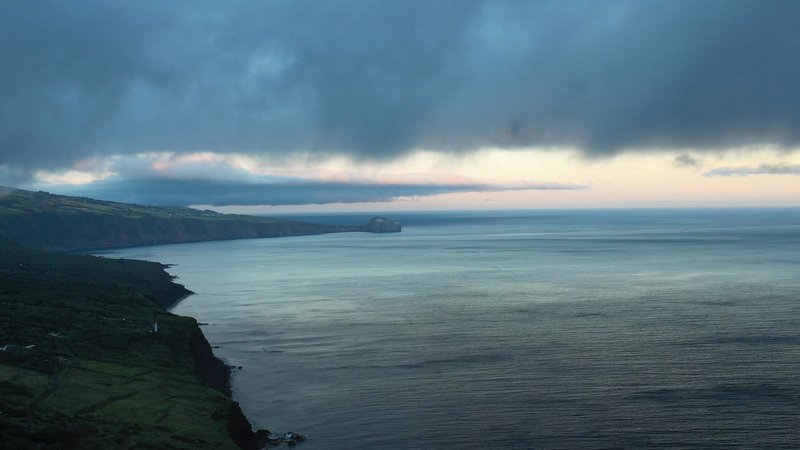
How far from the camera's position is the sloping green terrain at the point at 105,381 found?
Answer: 64812 mm

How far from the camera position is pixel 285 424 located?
8306cm

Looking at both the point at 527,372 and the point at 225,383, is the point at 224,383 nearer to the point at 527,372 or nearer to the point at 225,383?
the point at 225,383

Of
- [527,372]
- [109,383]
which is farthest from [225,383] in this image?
[527,372]

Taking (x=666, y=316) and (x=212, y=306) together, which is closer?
(x=666, y=316)

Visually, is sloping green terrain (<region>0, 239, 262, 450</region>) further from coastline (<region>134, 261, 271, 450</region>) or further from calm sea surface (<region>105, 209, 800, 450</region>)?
calm sea surface (<region>105, 209, 800, 450</region>)

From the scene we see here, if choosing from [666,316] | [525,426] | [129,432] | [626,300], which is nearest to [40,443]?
[129,432]

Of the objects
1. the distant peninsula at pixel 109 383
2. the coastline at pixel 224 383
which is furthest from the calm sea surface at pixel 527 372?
the distant peninsula at pixel 109 383

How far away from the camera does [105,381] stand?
276ft

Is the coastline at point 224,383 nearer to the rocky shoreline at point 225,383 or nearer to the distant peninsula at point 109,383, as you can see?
the rocky shoreline at point 225,383

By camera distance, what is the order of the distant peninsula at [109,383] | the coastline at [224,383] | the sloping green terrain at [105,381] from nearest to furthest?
the sloping green terrain at [105,381]
the distant peninsula at [109,383]
the coastline at [224,383]

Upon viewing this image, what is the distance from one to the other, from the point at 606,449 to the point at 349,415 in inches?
1271

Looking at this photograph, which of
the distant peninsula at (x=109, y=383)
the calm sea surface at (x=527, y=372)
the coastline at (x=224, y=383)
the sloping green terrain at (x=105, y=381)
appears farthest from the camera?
the calm sea surface at (x=527, y=372)

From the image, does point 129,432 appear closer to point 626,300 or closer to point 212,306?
point 212,306

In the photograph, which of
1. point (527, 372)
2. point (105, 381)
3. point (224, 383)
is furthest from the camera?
point (224, 383)
